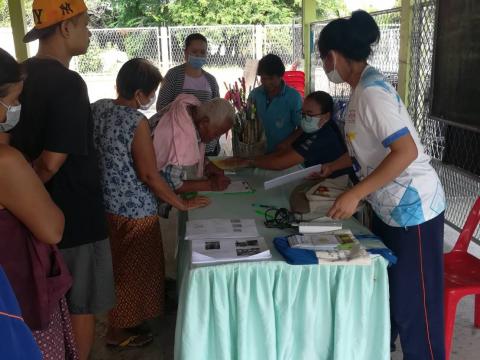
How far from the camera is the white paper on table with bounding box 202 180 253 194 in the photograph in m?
2.22

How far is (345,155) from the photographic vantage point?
229 cm

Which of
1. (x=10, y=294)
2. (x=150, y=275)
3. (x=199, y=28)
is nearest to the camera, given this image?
(x=10, y=294)

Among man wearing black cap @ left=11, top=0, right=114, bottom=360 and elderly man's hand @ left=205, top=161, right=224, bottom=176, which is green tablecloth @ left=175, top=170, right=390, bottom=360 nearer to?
man wearing black cap @ left=11, top=0, right=114, bottom=360

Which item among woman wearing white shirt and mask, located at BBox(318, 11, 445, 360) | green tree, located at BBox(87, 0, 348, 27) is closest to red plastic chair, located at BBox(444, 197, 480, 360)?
woman wearing white shirt and mask, located at BBox(318, 11, 445, 360)

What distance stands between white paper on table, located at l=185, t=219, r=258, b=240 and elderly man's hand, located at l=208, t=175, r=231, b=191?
0.45 meters

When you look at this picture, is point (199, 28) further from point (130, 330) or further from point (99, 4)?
point (130, 330)

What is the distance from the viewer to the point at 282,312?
1.49 metres

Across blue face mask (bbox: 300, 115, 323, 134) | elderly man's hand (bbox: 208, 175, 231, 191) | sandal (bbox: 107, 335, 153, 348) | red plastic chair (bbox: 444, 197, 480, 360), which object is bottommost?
sandal (bbox: 107, 335, 153, 348)

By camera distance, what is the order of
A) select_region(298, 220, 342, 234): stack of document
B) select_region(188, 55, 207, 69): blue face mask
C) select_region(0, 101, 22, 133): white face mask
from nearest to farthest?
select_region(0, 101, 22, 133): white face mask
select_region(298, 220, 342, 234): stack of document
select_region(188, 55, 207, 69): blue face mask

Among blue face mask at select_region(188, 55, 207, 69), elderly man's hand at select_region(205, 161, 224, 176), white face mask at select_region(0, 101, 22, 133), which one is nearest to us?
white face mask at select_region(0, 101, 22, 133)

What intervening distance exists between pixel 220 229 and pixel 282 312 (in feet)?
1.27

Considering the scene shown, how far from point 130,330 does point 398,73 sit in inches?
83.5

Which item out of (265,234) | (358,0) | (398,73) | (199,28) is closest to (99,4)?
(199,28)

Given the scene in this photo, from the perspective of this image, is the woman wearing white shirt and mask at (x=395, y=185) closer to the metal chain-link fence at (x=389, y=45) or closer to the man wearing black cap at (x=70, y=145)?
the man wearing black cap at (x=70, y=145)
